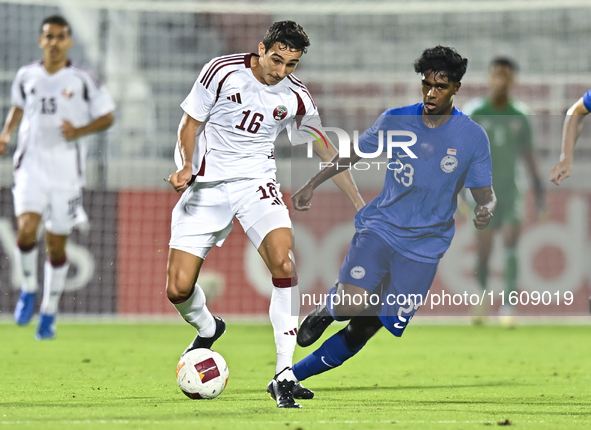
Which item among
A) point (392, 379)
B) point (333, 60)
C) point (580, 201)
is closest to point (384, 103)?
point (333, 60)

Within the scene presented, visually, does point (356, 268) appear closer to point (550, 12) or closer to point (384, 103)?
point (384, 103)

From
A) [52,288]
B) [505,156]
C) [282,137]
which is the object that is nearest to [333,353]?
[52,288]

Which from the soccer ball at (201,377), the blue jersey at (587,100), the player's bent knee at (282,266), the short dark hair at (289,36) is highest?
the short dark hair at (289,36)

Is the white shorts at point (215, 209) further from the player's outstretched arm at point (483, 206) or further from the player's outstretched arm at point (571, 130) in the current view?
the player's outstretched arm at point (571, 130)

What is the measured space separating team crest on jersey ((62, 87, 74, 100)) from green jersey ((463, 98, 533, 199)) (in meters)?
3.79

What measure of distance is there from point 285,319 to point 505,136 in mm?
5574

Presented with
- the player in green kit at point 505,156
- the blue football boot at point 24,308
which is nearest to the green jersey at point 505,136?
the player in green kit at point 505,156

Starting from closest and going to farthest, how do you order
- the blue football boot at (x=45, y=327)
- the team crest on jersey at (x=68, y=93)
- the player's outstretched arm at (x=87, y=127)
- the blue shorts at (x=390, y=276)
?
the blue shorts at (x=390, y=276) → the player's outstretched arm at (x=87, y=127) → the blue football boot at (x=45, y=327) → the team crest on jersey at (x=68, y=93)

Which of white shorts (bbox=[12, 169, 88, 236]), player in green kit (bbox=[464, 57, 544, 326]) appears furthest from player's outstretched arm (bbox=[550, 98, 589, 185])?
white shorts (bbox=[12, 169, 88, 236])

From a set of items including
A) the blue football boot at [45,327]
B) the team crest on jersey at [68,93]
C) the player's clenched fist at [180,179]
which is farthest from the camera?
the team crest on jersey at [68,93]

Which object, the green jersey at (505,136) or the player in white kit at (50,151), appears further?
the green jersey at (505,136)

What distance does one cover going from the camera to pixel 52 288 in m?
8.05

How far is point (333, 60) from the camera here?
1347 centimetres

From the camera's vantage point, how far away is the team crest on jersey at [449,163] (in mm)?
4934
